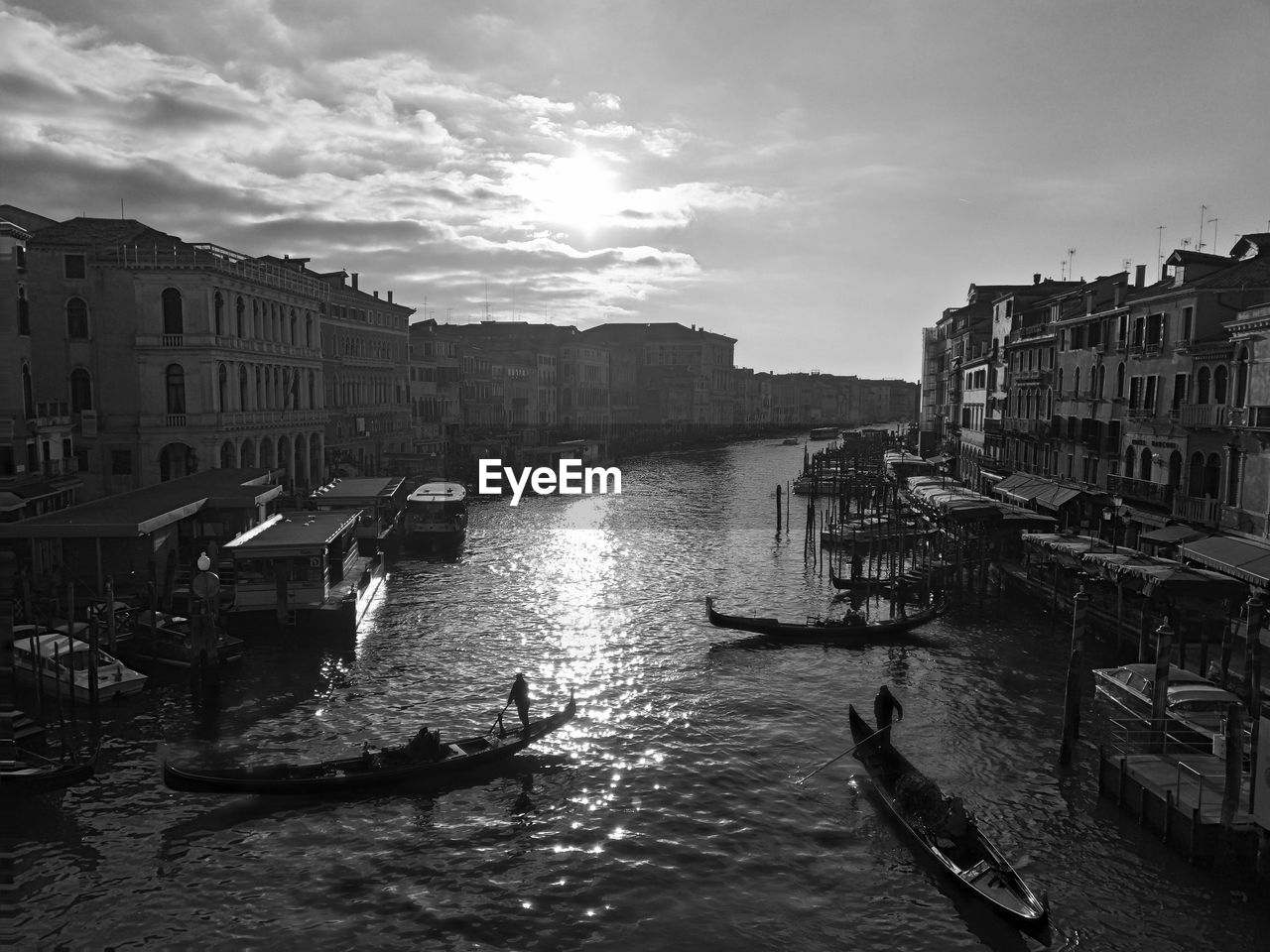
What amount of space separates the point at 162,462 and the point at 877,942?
4038 centimetres

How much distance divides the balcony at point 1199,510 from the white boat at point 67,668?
3363 cm

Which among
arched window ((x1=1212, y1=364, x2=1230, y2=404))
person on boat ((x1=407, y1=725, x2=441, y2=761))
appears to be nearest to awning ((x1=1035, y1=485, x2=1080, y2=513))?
arched window ((x1=1212, y1=364, x2=1230, y2=404))

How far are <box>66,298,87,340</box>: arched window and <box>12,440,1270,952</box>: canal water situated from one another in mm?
23105

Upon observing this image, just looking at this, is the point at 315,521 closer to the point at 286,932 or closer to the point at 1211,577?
the point at 286,932

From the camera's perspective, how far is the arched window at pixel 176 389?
1713 inches

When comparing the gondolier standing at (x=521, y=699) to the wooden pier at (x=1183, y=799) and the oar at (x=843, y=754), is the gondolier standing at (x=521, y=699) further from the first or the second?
the wooden pier at (x=1183, y=799)

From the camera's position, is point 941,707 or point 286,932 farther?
point 941,707

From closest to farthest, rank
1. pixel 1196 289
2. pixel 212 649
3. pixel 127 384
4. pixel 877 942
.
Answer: pixel 877 942, pixel 212 649, pixel 1196 289, pixel 127 384

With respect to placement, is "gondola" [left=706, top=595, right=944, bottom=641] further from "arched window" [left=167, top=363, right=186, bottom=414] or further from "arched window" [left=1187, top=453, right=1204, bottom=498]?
"arched window" [left=167, top=363, right=186, bottom=414]

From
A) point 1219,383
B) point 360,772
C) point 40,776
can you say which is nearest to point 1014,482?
point 1219,383

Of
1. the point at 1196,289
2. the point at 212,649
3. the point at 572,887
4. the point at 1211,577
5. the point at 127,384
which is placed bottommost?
the point at 572,887

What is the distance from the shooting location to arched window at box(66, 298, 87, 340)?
4238 cm

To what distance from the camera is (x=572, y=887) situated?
15.7 meters

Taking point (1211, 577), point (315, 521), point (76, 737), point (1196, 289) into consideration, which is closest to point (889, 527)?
point (1196, 289)
